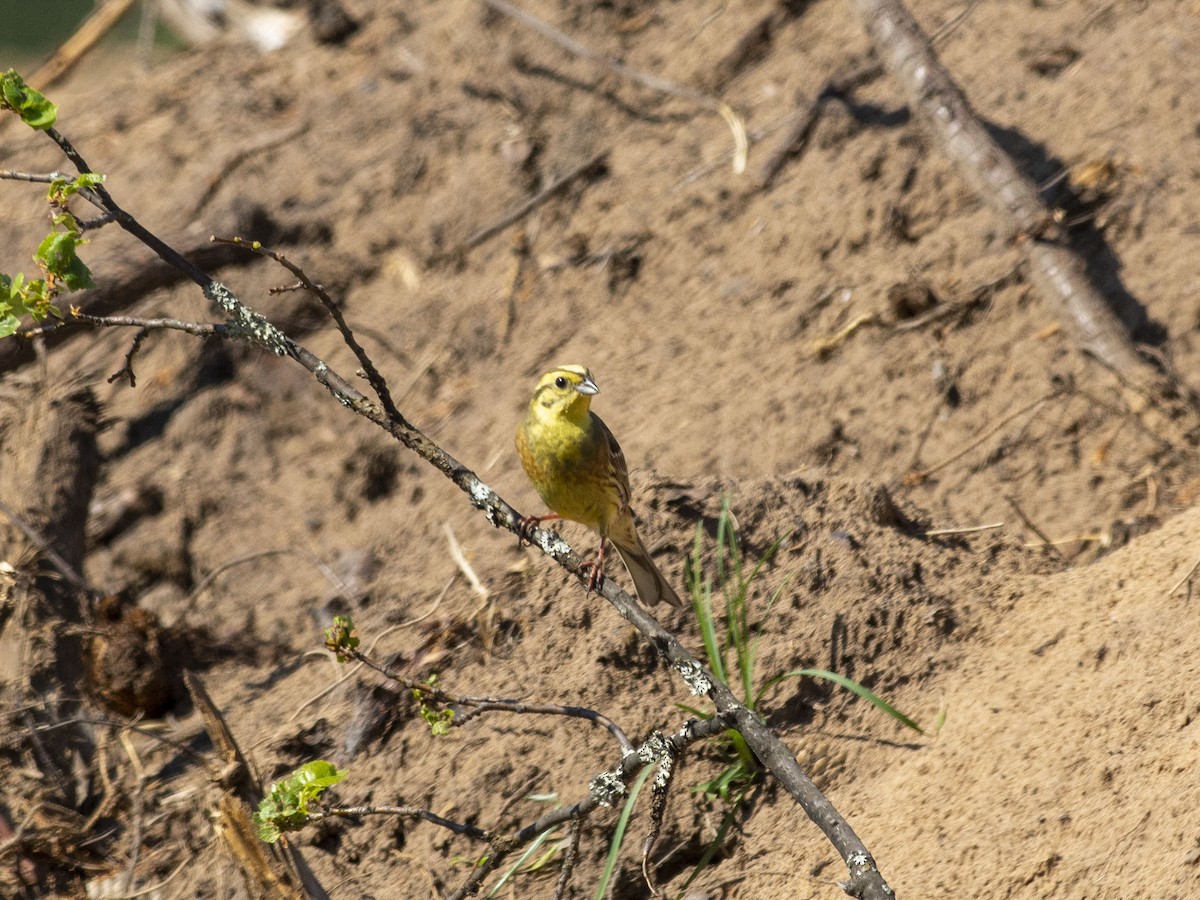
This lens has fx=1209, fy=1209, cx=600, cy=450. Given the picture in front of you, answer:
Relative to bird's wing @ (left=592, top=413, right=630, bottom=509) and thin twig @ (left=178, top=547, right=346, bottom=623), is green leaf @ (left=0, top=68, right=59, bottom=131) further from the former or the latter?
thin twig @ (left=178, top=547, right=346, bottom=623)

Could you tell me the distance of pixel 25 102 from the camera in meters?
2.52

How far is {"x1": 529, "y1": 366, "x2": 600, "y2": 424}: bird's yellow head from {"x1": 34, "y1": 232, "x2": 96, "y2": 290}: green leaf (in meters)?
1.94

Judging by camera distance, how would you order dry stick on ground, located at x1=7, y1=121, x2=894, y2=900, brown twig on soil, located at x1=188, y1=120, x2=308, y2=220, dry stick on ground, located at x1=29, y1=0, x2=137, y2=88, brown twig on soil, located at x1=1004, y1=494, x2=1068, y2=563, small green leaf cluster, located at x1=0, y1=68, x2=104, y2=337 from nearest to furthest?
Result: small green leaf cluster, located at x1=0, y1=68, x2=104, y2=337, dry stick on ground, located at x1=7, y1=121, x2=894, y2=900, brown twig on soil, located at x1=1004, y1=494, x2=1068, y2=563, brown twig on soil, located at x1=188, y1=120, x2=308, y2=220, dry stick on ground, located at x1=29, y1=0, x2=137, y2=88

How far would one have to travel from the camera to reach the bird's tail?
14.3 ft

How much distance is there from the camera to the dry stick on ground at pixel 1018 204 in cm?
541

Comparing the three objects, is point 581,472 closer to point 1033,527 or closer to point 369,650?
point 369,650

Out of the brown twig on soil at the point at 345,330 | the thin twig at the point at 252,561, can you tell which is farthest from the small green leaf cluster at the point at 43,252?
the thin twig at the point at 252,561

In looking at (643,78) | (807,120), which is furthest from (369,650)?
(643,78)

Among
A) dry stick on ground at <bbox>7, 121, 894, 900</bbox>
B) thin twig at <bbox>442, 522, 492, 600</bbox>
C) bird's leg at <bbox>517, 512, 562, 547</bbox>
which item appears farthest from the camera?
thin twig at <bbox>442, 522, 492, 600</bbox>

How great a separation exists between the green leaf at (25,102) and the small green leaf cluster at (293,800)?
1553 mm

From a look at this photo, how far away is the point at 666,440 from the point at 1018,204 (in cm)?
201

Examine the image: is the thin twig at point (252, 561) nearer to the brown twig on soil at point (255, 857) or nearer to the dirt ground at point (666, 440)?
the dirt ground at point (666, 440)

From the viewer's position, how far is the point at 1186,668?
3.51 metres

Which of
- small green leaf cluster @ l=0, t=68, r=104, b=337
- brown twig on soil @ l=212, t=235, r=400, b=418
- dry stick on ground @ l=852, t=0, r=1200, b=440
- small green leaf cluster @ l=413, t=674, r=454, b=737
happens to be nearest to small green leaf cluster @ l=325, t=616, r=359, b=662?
small green leaf cluster @ l=413, t=674, r=454, b=737
